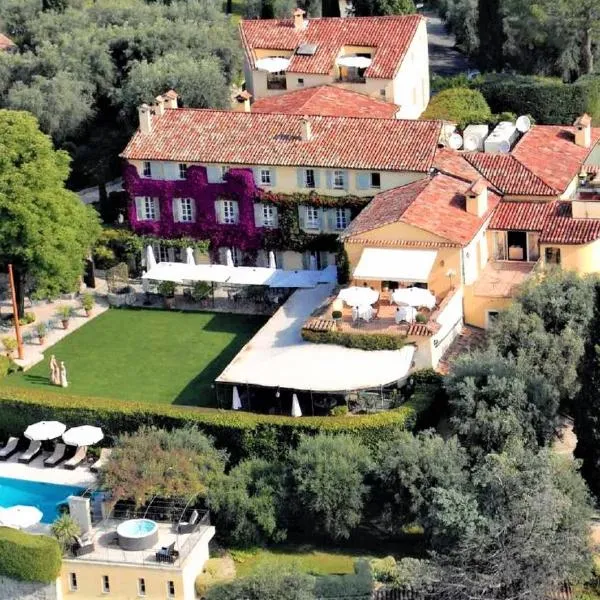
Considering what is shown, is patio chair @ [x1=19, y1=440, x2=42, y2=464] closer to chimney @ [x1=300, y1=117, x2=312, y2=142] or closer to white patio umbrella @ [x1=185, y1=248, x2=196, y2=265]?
white patio umbrella @ [x1=185, y1=248, x2=196, y2=265]

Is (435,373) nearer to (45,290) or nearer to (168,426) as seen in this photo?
(168,426)

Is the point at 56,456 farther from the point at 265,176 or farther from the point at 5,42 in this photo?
the point at 5,42

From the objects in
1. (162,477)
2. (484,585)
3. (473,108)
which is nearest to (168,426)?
(162,477)

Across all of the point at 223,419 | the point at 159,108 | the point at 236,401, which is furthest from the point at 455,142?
the point at 223,419

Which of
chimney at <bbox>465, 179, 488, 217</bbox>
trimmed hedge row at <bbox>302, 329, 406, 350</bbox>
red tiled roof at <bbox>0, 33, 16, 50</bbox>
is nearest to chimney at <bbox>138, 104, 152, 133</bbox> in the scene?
chimney at <bbox>465, 179, 488, 217</bbox>

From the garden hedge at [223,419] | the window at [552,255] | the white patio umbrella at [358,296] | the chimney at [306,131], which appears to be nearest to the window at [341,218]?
the chimney at [306,131]

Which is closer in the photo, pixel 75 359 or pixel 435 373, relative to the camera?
pixel 435 373
